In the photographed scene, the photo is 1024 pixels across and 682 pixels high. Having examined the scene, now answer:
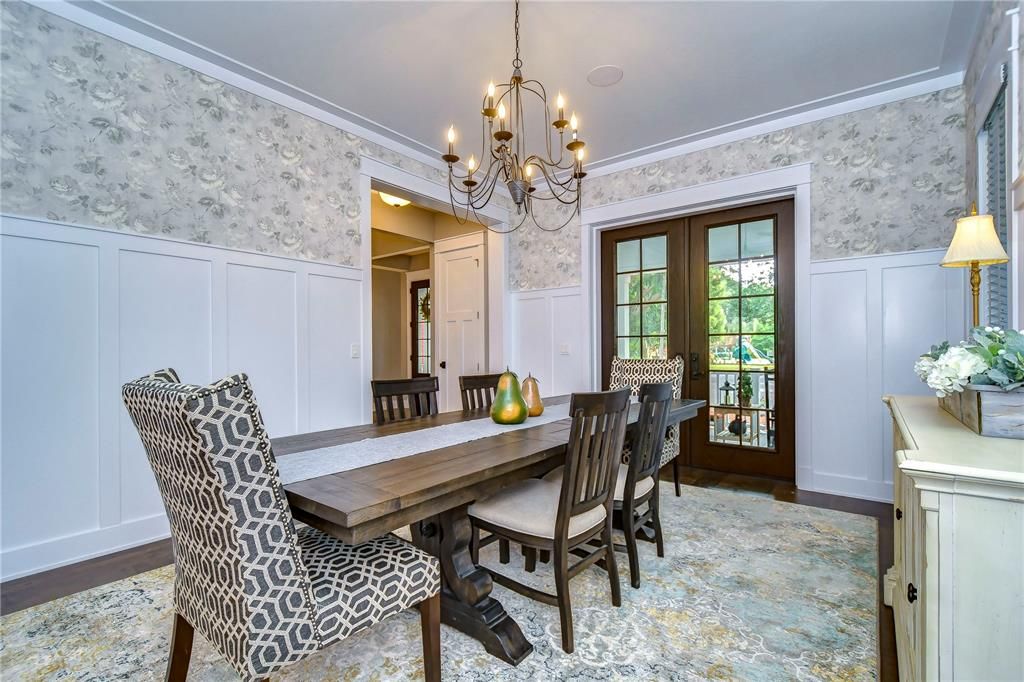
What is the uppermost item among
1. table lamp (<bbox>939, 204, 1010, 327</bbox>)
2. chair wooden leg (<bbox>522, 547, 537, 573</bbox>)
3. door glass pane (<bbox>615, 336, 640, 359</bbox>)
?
table lamp (<bbox>939, 204, 1010, 327</bbox>)

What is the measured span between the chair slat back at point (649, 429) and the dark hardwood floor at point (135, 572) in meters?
0.99

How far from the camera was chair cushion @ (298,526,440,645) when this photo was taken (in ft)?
3.92

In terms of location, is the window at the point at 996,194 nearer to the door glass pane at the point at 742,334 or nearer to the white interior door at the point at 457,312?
the door glass pane at the point at 742,334

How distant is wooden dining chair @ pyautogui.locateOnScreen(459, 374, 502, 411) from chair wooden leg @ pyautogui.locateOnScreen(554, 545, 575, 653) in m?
1.34

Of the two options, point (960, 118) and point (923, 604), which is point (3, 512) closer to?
point (923, 604)

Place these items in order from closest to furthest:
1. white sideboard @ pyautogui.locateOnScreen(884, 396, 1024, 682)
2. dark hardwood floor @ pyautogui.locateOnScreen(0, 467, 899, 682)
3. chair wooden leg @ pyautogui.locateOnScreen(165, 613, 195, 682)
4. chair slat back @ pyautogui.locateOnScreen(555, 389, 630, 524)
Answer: white sideboard @ pyautogui.locateOnScreen(884, 396, 1024, 682), chair wooden leg @ pyautogui.locateOnScreen(165, 613, 195, 682), chair slat back @ pyautogui.locateOnScreen(555, 389, 630, 524), dark hardwood floor @ pyautogui.locateOnScreen(0, 467, 899, 682)

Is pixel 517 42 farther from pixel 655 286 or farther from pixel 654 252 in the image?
pixel 655 286

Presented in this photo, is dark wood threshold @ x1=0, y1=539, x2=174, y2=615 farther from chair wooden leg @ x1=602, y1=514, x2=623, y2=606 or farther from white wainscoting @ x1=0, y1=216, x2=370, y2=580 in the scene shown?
chair wooden leg @ x1=602, y1=514, x2=623, y2=606

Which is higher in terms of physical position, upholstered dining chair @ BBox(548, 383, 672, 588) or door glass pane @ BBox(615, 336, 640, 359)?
door glass pane @ BBox(615, 336, 640, 359)

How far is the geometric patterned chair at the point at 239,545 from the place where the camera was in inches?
39.4

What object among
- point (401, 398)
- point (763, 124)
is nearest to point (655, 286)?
point (763, 124)

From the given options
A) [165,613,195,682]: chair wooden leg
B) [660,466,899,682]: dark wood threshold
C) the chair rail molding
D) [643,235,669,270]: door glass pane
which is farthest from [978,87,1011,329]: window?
[165,613,195,682]: chair wooden leg

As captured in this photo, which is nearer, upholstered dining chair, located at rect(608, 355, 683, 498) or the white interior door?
upholstered dining chair, located at rect(608, 355, 683, 498)

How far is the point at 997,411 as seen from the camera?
1112mm
